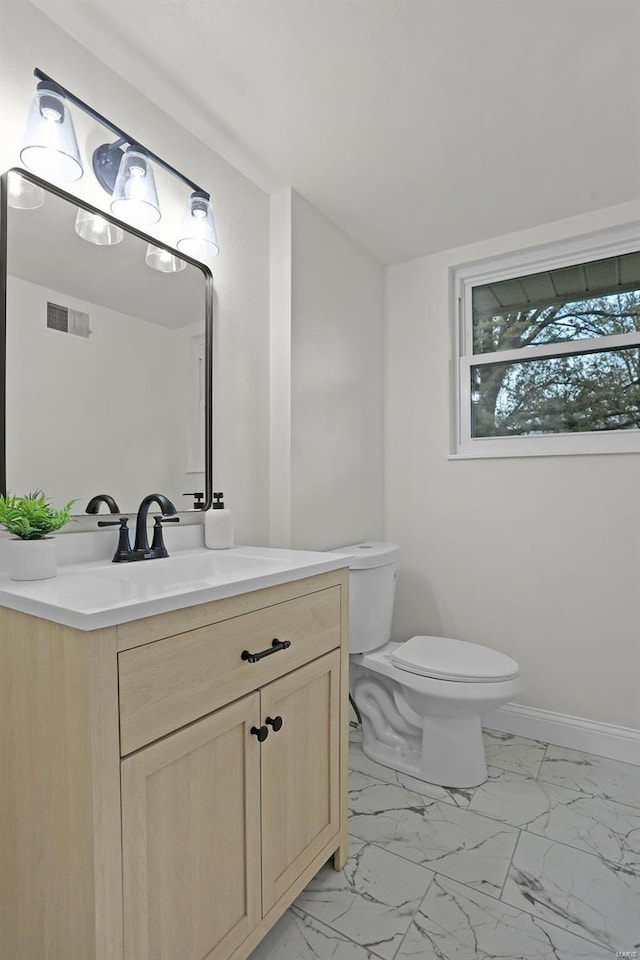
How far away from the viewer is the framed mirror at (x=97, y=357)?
1250 mm

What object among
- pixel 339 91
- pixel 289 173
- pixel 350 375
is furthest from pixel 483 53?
pixel 350 375

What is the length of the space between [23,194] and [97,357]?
0.41 metres

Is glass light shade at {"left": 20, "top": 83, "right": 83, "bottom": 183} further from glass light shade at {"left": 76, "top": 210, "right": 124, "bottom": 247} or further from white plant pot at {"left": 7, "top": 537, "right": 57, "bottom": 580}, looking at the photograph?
white plant pot at {"left": 7, "top": 537, "right": 57, "bottom": 580}

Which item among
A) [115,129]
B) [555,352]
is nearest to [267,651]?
[115,129]

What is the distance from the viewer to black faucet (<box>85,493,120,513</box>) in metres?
1.41

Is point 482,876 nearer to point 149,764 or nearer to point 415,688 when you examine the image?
point 415,688

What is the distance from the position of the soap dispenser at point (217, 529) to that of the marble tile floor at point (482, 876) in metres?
0.97

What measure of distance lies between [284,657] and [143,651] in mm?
420

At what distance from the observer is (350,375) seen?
2434 mm

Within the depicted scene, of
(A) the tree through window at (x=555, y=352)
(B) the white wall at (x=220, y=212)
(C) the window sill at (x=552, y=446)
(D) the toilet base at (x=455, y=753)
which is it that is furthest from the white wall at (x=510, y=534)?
(B) the white wall at (x=220, y=212)

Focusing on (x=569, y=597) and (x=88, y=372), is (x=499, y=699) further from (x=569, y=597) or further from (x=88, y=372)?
(x=88, y=372)

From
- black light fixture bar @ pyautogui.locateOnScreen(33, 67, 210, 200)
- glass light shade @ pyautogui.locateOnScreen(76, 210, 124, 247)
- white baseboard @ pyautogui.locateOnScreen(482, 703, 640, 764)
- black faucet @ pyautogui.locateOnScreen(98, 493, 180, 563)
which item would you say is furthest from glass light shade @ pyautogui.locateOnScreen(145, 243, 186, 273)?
white baseboard @ pyautogui.locateOnScreen(482, 703, 640, 764)

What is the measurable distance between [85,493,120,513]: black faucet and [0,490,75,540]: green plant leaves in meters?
0.25

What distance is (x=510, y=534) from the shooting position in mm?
2400
